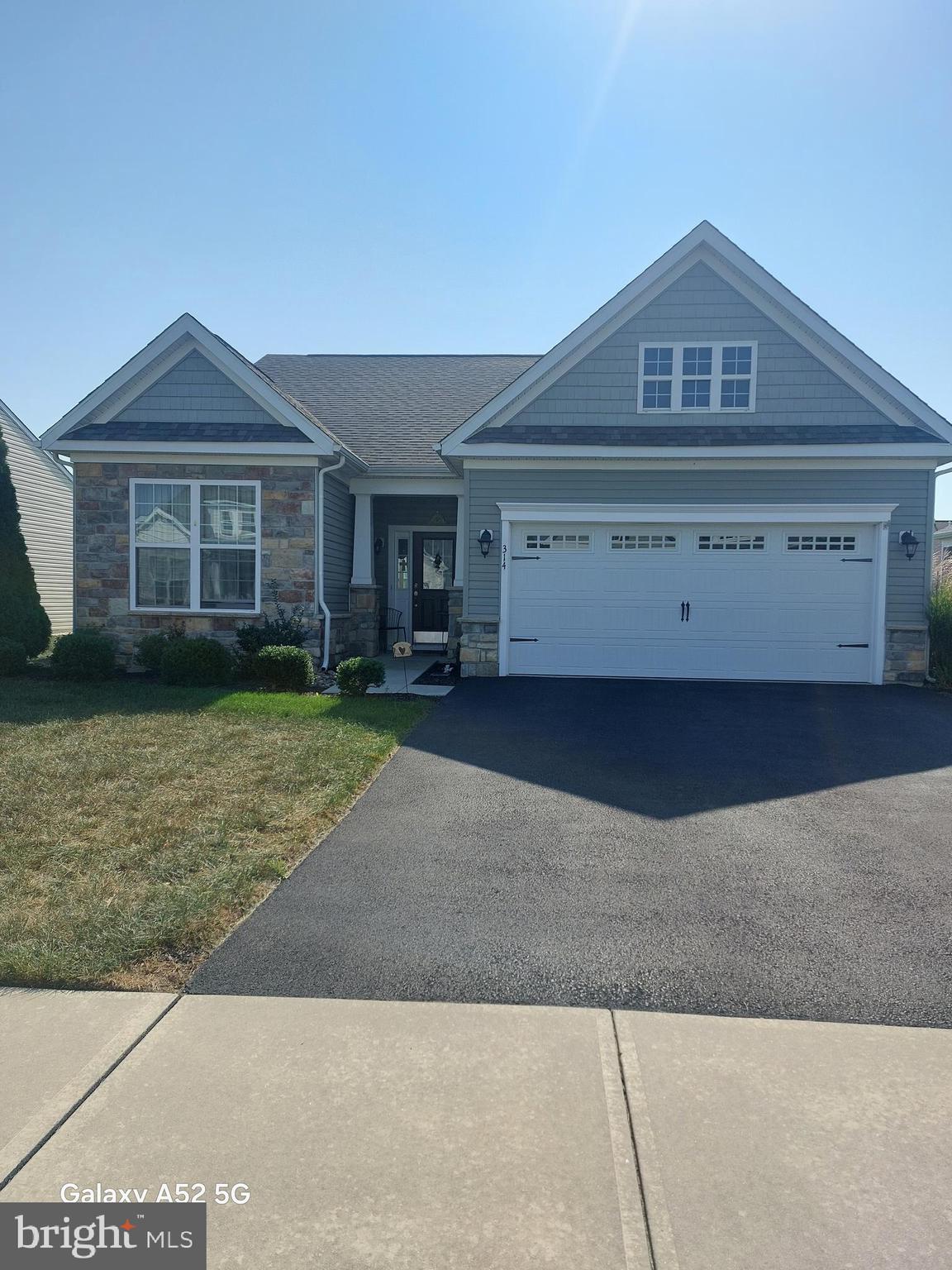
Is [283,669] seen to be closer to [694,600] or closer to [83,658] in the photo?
[83,658]

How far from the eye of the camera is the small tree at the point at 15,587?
45.4ft

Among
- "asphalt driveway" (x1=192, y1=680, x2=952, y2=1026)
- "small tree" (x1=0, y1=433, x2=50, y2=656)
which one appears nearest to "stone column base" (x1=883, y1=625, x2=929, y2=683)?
"asphalt driveway" (x1=192, y1=680, x2=952, y2=1026)

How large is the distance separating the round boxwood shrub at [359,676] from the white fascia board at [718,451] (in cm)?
374

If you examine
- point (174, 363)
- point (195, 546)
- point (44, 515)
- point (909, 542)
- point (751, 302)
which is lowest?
point (195, 546)

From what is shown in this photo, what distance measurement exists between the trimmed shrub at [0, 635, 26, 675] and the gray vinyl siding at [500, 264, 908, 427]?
7.92 meters

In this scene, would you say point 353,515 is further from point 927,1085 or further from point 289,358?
point 927,1085

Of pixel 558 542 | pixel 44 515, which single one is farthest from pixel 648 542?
pixel 44 515

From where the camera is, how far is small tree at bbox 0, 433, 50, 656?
13.8 meters

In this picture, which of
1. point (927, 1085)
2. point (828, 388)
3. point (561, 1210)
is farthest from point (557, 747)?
point (828, 388)

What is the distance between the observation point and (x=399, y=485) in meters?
15.6

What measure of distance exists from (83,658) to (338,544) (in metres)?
4.51

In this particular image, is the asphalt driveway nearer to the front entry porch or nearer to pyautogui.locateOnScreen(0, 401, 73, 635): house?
the front entry porch

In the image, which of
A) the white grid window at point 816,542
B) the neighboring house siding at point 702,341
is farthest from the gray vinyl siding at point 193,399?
the white grid window at point 816,542

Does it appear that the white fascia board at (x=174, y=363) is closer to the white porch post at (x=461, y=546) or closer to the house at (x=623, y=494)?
the house at (x=623, y=494)
